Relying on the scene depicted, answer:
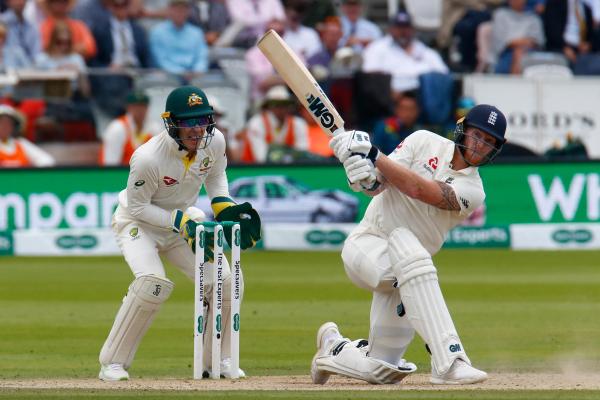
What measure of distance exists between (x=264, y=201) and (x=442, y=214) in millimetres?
7265

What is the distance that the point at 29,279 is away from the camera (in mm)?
11469

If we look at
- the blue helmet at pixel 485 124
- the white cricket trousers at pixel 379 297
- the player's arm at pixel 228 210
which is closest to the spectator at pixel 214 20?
the player's arm at pixel 228 210

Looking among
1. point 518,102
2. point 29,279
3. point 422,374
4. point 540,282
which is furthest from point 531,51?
point 422,374

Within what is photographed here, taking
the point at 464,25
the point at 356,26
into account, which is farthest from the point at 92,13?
the point at 464,25

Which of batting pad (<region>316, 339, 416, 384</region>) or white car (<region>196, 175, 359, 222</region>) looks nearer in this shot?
batting pad (<region>316, 339, 416, 384</region>)

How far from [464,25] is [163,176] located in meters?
10.2

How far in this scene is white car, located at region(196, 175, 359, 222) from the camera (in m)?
13.5

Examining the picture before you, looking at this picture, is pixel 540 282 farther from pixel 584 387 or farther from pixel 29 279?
pixel 584 387

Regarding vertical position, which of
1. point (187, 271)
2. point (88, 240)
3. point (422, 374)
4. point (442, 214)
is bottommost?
point (88, 240)

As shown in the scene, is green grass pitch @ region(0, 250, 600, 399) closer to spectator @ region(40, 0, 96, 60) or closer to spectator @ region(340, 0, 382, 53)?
spectator @ region(40, 0, 96, 60)

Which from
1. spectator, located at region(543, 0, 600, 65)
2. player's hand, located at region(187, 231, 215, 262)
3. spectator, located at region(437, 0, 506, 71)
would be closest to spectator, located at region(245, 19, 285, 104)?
spectator, located at region(437, 0, 506, 71)

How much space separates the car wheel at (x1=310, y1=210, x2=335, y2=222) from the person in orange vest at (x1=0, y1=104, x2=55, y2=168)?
270 cm

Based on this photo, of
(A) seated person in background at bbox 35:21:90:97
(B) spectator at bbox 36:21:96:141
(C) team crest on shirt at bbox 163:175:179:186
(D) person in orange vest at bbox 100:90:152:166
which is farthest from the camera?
(A) seated person in background at bbox 35:21:90:97

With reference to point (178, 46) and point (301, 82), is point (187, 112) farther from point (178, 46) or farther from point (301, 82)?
point (178, 46)
